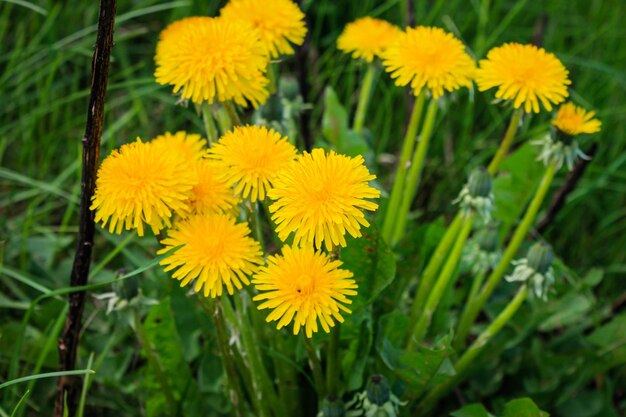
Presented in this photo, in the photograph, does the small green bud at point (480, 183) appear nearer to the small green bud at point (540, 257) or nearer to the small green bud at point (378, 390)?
the small green bud at point (540, 257)

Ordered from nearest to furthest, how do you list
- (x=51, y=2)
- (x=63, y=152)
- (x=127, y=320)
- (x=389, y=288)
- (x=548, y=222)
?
1. (x=127, y=320)
2. (x=389, y=288)
3. (x=548, y=222)
4. (x=63, y=152)
5. (x=51, y=2)

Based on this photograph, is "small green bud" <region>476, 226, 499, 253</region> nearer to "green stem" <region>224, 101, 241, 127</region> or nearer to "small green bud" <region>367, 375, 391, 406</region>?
"small green bud" <region>367, 375, 391, 406</region>

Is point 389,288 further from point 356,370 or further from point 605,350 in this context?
point 605,350

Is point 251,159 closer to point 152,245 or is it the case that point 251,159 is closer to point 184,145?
point 184,145

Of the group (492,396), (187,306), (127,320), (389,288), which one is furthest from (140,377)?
(492,396)

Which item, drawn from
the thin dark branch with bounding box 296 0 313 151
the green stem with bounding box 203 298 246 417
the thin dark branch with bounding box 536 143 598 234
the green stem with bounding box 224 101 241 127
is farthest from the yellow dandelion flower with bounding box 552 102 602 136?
the thin dark branch with bounding box 296 0 313 151

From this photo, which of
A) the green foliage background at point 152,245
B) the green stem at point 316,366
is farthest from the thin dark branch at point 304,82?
the green stem at point 316,366

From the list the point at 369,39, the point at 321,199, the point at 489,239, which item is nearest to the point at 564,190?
the point at 489,239
